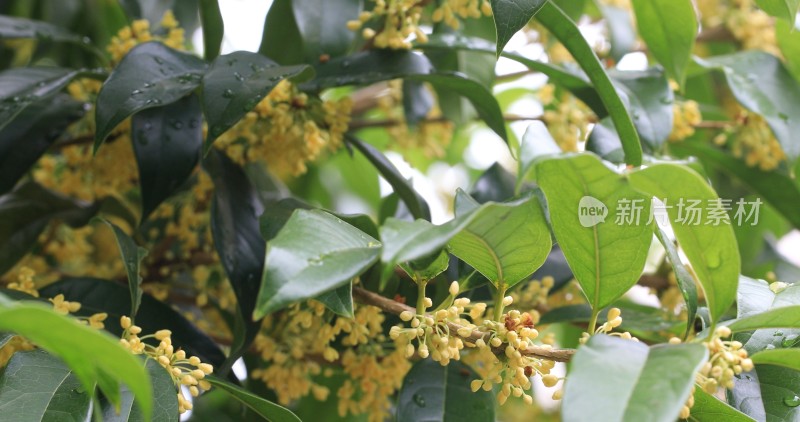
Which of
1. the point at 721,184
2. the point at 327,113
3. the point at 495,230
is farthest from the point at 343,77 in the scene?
the point at 721,184

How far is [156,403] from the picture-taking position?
0.59m

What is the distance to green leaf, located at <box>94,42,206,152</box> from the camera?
742 millimetres

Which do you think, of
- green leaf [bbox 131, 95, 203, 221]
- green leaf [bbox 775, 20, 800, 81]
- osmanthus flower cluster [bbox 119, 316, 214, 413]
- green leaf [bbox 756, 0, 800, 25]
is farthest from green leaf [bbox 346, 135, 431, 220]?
green leaf [bbox 775, 20, 800, 81]

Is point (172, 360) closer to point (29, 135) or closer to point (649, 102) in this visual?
point (29, 135)

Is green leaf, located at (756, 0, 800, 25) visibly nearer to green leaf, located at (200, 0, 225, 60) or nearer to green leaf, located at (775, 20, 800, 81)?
green leaf, located at (775, 20, 800, 81)

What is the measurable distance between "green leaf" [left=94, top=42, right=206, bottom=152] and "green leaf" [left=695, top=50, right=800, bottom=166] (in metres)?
0.66

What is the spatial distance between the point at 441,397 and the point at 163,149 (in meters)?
0.38

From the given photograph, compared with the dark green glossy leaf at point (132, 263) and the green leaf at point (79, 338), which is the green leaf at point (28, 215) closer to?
the dark green glossy leaf at point (132, 263)

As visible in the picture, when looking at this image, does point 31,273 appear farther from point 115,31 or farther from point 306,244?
point 115,31

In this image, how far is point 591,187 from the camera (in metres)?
0.57

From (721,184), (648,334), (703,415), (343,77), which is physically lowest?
(721,184)

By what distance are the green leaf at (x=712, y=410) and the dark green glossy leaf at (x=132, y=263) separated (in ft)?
1.56

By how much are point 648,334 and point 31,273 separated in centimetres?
63

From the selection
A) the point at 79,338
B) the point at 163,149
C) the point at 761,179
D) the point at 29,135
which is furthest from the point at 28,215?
the point at 761,179
